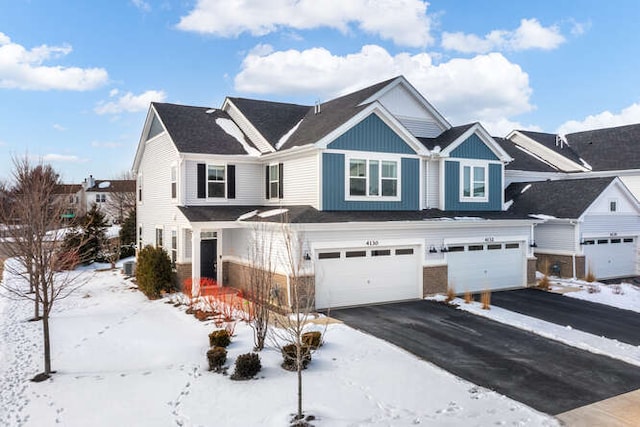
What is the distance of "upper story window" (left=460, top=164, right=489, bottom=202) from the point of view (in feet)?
66.5

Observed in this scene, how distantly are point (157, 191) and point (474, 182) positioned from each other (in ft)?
50.2

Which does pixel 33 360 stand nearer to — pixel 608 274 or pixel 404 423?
pixel 404 423

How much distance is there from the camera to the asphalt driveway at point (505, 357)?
343 inches

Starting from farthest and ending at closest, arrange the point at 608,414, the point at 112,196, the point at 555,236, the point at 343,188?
the point at 112,196 → the point at 555,236 → the point at 343,188 → the point at 608,414

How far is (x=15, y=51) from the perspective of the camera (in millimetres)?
20797

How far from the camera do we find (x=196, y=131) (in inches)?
809

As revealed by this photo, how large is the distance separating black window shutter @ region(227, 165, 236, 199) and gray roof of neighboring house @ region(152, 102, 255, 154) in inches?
29.7

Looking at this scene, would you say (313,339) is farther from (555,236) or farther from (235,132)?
(555,236)

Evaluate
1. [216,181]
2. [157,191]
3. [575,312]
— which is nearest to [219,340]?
[216,181]

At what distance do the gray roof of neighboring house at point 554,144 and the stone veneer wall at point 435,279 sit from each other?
780 inches

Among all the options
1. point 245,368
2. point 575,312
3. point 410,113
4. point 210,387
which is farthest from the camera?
point 410,113

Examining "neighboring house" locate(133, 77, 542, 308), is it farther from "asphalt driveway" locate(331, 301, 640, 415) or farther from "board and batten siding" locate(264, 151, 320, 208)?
"asphalt driveway" locate(331, 301, 640, 415)

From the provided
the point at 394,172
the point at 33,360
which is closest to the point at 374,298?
the point at 394,172

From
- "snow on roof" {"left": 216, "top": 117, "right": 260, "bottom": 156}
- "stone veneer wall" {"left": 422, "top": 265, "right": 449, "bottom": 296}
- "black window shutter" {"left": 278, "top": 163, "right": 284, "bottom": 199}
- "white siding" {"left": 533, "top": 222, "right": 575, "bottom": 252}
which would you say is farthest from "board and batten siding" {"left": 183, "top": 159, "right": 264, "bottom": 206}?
"white siding" {"left": 533, "top": 222, "right": 575, "bottom": 252}
